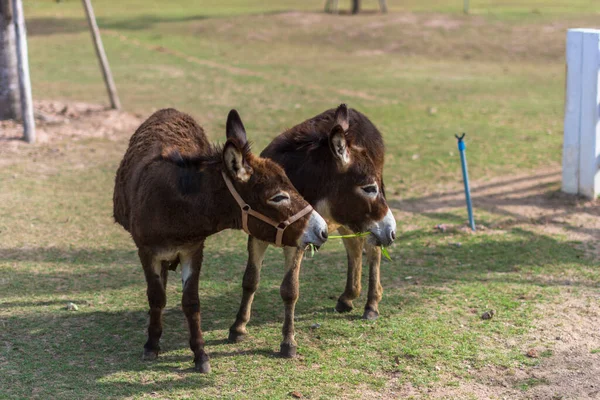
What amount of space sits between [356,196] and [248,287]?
1226 millimetres

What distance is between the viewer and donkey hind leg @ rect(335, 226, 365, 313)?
682 centimetres

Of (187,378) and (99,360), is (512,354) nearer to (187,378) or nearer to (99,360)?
(187,378)

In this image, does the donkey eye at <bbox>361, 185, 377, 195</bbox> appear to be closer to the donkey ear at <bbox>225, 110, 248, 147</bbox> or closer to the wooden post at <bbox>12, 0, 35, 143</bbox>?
the donkey ear at <bbox>225, 110, 248, 147</bbox>

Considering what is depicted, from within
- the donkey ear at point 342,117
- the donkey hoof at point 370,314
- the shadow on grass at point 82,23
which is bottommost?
the donkey hoof at point 370,314

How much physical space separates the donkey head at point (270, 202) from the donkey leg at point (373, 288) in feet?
5.10

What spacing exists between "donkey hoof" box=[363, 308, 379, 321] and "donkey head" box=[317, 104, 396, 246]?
962 millimetres

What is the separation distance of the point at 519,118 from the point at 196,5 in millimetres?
22981

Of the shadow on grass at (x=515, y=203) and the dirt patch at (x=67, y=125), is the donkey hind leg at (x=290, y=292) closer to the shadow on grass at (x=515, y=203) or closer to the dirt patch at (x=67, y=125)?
the shadow on grass at (x=515, y=203)

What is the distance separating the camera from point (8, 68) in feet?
43.0

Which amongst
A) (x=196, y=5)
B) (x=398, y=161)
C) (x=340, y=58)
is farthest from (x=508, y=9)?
(x=398, y=161)

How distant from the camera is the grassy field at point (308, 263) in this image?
5.61 metres

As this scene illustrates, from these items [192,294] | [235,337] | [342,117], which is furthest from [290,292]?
[342,117]

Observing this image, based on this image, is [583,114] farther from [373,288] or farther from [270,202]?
[270,202]

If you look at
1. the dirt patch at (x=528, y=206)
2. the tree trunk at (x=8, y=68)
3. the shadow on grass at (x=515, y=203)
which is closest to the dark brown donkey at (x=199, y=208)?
the dirt patch at (x=528, y=206)
